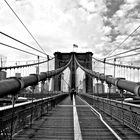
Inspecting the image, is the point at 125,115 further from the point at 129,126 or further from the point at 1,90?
the point at 1,90

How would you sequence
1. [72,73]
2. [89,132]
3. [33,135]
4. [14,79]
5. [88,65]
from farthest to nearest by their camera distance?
1. [72,73]
2. [88,65]
3. [89,132]
4. [33,135]
5. [14,79]

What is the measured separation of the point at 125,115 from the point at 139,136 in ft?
6.05

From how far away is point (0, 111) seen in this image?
16.0 feet

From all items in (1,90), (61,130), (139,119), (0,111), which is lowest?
(61,130)

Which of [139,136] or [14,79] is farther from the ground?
[14,79]

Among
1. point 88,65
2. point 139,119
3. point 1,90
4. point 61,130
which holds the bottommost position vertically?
point 61,130

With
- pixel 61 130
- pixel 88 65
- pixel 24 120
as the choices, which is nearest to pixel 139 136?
pixel 61 130

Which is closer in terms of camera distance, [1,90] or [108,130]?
[1,90]

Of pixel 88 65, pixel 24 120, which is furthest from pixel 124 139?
pixel 88 65

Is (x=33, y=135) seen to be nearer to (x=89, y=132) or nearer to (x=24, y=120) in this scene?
(x=24, y=120)

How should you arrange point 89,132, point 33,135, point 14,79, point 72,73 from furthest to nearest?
point 72,73 < point 89,132 < point 33,135 < point 14,79

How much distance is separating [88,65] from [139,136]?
207ft

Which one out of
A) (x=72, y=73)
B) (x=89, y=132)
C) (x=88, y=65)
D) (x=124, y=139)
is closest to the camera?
(x=124, y=139)

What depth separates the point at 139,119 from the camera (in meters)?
6.21
